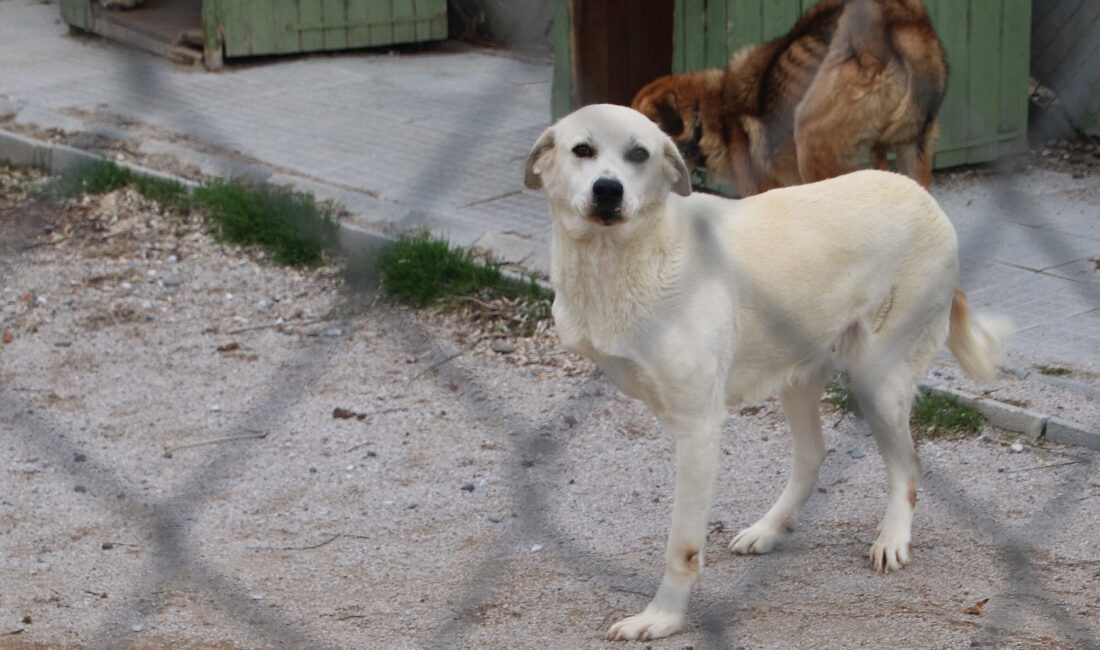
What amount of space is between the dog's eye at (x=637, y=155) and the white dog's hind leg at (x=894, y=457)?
2.58ft

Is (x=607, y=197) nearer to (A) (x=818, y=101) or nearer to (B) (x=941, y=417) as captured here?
(B) (x=941, y=417)

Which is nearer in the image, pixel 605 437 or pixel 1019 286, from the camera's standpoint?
pixel 605 437

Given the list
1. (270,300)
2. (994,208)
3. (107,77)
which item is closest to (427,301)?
(270,300)

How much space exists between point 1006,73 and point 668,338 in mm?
3709

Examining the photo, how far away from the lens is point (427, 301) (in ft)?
16.3

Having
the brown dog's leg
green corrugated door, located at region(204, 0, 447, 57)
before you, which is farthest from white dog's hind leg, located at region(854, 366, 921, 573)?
green corrugated door, located at region(204, 0, 447, 57)

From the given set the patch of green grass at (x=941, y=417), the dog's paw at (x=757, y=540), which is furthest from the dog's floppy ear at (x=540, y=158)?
the patch of green grass at (x=941, y=417)

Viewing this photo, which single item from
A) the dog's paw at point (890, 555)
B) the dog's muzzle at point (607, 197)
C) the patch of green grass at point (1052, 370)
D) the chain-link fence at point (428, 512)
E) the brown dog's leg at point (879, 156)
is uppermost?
the dog's muzzle at point (607, 197)

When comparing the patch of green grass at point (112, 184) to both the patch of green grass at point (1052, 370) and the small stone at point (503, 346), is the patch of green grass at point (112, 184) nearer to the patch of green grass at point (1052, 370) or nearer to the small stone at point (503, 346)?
the small stone at point (503, 346)

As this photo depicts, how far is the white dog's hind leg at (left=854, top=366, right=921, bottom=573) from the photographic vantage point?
3.18 metres

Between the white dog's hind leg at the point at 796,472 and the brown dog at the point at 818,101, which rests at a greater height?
the brown dog at the point at 818,101

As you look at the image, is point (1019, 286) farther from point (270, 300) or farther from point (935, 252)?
point (270, 300)

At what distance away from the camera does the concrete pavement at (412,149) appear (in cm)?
460

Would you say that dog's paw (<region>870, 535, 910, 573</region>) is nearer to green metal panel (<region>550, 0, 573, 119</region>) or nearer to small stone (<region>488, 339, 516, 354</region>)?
small stone (<region>488, 339, 516, 354</region>)
